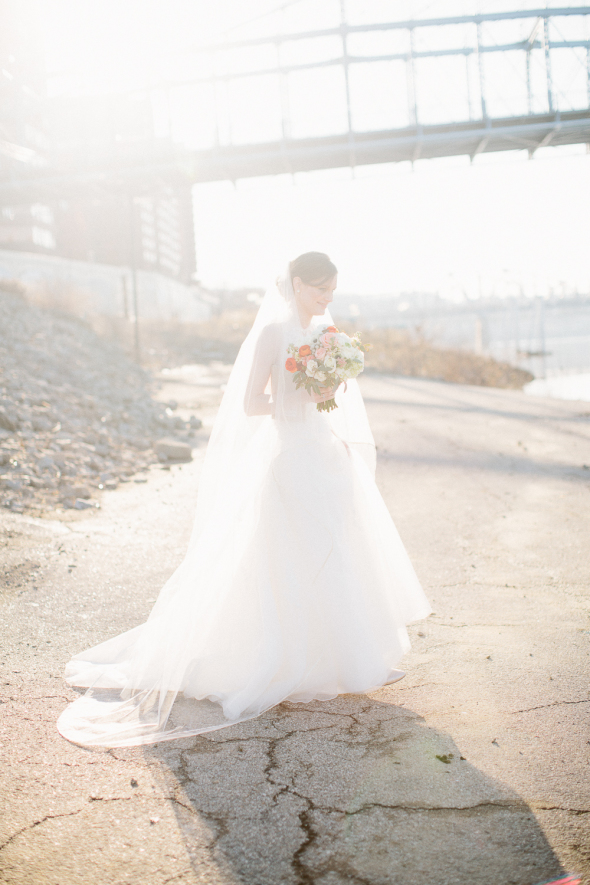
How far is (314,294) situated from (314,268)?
132mm

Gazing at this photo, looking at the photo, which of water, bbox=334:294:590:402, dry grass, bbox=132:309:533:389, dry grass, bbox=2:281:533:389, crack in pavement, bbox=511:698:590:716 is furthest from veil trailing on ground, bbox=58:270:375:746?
water, bbox=334:294:590:402

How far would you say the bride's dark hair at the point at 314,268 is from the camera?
3176mm

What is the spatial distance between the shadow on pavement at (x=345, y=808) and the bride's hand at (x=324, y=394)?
1.49 metres

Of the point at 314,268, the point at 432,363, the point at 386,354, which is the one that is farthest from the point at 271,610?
the point at 386,354

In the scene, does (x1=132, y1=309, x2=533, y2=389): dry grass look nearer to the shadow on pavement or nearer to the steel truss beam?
the steel truss beam

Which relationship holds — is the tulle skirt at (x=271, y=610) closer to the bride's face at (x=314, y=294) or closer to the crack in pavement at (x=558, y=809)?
the bride's face at (x=314, y=294)

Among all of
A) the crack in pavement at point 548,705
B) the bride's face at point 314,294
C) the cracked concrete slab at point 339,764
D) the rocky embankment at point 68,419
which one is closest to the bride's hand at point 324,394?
the bride's face at point 314,294

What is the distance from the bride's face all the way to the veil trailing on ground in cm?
7

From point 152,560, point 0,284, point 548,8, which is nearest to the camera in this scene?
point 152,560

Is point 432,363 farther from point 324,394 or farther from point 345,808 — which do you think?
point 345,808

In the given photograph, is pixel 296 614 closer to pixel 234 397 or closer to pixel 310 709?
pixel 310 709

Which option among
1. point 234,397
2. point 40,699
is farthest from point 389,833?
point 234,397

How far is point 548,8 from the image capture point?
21031mm

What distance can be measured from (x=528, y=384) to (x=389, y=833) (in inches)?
912
